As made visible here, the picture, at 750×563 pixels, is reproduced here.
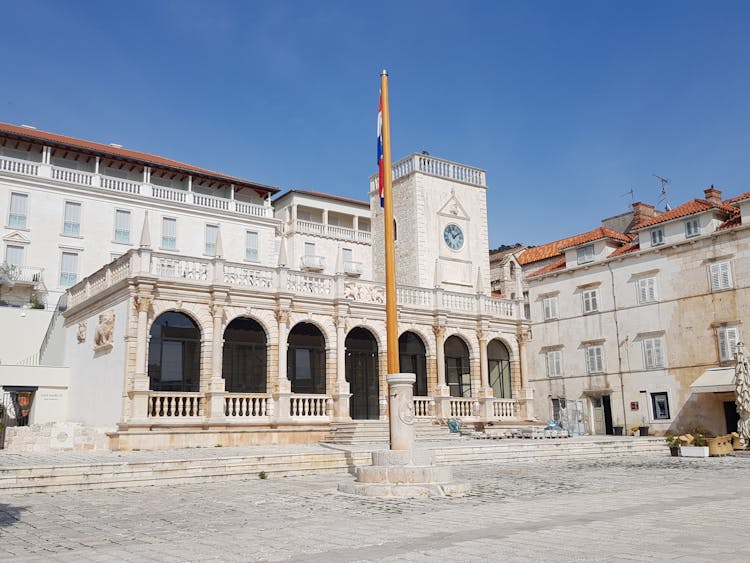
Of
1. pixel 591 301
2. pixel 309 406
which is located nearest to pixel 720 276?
pixel 591 301

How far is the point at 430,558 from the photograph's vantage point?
6977 millimetres

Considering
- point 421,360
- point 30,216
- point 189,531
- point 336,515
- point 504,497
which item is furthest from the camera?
point 30,216

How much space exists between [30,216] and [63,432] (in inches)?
810

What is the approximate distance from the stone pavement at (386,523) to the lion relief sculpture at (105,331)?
35.1 ft

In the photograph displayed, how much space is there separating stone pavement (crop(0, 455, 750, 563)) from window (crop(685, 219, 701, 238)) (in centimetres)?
2206

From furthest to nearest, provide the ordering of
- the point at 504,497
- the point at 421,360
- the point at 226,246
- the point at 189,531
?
1. the point at 226,246
2. the point at 421,360
3. the point at 504,497
4. the point at 189,531

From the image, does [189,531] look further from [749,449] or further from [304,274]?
[749,449]

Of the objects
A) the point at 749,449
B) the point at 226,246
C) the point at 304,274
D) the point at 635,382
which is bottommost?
the point at 749,449

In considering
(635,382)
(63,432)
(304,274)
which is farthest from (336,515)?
(635,382)

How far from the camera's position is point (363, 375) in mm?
31422

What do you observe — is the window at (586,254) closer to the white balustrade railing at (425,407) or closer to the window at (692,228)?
the window at (692,228)

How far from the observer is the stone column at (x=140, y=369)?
72.0ft

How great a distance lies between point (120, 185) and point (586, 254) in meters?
27.7

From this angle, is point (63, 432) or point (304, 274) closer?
point (63, 432)
